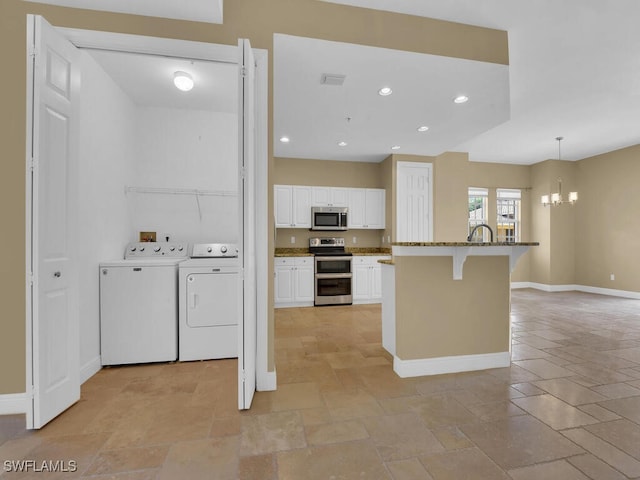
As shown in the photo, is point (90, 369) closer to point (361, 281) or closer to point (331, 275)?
point (331, 275)

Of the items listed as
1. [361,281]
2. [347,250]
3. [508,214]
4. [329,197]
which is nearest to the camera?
[361,281]

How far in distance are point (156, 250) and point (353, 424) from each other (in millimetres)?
2761

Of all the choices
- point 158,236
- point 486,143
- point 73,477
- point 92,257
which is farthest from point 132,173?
point 486,143

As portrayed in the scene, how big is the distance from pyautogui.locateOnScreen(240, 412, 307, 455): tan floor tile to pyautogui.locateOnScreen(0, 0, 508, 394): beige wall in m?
0.43

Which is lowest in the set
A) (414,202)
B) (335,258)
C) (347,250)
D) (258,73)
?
(335,258)

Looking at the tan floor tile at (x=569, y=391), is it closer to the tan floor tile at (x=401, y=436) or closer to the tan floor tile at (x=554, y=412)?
the tan floor tile at (x=554, y=412)

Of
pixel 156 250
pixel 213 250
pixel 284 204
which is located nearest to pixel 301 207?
pixel 284 204

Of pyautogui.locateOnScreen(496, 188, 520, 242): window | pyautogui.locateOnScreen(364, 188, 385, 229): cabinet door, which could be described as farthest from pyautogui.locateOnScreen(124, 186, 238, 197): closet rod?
pyautogui.locateOnScreen(496, 188, 520, 242): window

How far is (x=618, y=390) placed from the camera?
7.14 feet

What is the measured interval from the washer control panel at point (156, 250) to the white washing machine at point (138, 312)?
57cm

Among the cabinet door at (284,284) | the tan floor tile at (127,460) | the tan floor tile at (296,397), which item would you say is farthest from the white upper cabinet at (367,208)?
the tan floor tile at (127,460)

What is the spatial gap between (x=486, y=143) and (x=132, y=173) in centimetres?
603

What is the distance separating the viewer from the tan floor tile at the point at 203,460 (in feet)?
4.56

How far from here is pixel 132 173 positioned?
3.35 m
